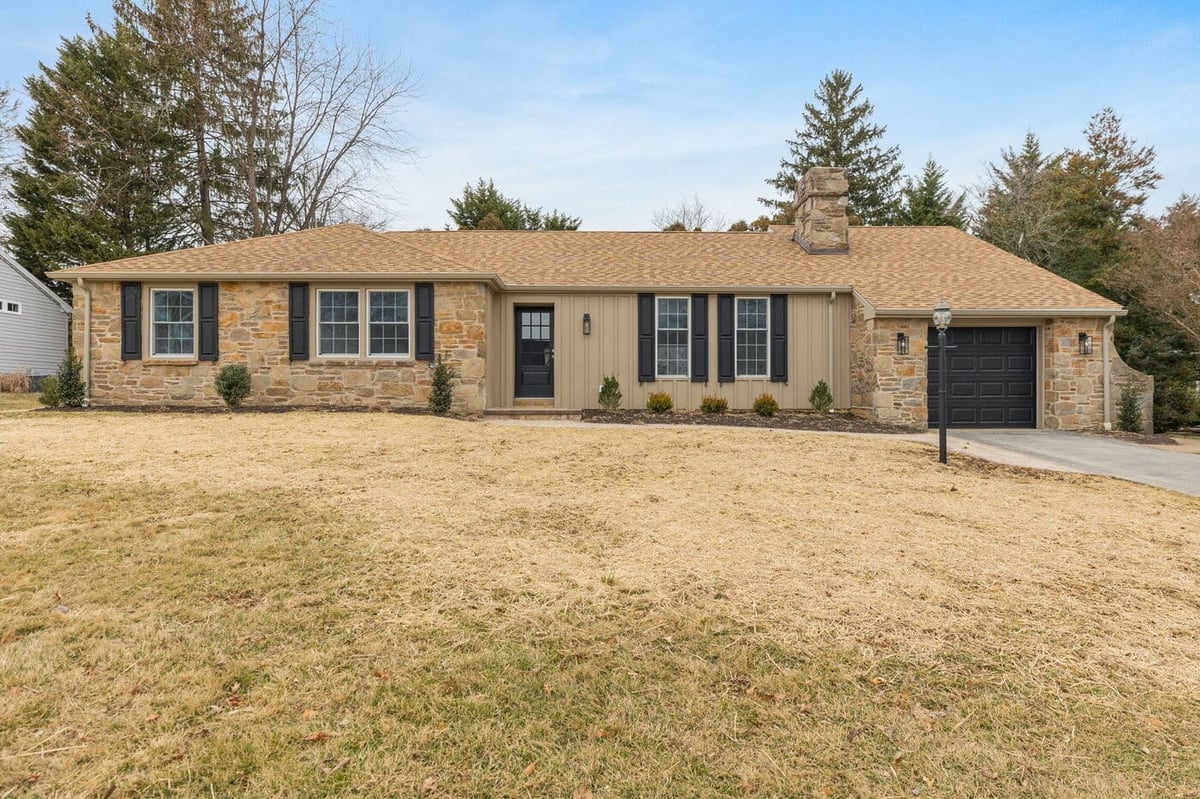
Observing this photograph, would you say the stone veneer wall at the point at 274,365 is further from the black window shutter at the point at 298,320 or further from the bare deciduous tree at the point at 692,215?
the bare deciduous tree at the point at 692,215

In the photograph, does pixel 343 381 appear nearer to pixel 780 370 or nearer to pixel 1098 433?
pixel 780 370

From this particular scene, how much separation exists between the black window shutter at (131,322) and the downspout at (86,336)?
583 millimetres

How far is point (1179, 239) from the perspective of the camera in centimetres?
1452

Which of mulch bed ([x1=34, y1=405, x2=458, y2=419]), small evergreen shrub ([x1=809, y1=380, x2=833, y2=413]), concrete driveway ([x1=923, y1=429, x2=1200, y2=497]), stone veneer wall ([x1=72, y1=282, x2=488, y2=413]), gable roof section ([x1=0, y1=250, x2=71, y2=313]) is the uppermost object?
gable roof section ([x1=0, y1=250, x2=71, y2=313])

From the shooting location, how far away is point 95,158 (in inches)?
820

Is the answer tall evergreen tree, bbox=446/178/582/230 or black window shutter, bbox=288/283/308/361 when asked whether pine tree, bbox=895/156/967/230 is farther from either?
black window shutter, bbox=288/283/308/361

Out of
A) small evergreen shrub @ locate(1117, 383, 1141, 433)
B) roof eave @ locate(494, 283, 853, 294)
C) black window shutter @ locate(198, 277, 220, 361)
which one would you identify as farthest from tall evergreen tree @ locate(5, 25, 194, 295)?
small evergreen shrub @ locate(1117, 383, 1141, 433)

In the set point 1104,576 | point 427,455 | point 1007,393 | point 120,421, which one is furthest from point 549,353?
point 1104,576

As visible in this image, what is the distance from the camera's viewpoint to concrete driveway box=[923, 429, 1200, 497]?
6.85m

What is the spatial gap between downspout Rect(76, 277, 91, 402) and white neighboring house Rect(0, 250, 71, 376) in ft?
38.8

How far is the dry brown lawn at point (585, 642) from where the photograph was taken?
1.94 m

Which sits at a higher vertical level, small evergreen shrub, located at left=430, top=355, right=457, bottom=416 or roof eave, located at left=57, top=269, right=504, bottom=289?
roof eave, located at left=57, top=269, right=504, bottom=289

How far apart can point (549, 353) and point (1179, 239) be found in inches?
615

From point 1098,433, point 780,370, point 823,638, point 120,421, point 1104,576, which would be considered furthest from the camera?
point 780,370
